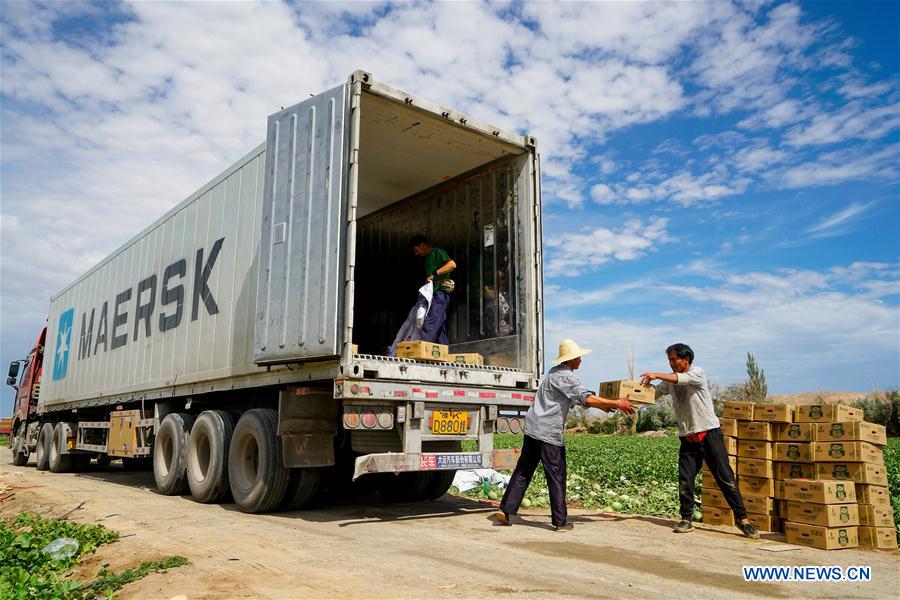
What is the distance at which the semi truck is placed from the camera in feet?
21.8

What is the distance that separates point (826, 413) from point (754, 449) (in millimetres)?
751

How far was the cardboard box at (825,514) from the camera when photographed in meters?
5.76

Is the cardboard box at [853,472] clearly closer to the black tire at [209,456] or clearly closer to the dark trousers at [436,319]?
the dark trousers at [436,319]

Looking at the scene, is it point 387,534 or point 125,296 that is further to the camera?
point 125,296

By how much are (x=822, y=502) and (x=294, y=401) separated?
16.7ft

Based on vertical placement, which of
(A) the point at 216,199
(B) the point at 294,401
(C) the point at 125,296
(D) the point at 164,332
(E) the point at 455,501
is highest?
(A) the point at 216,199

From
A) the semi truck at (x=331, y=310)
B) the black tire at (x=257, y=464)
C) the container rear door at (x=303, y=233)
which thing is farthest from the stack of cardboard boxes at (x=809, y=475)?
the black tire at (x=257, y=464)

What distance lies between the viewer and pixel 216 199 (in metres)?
9.30

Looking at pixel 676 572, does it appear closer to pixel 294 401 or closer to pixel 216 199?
pixel 294 401

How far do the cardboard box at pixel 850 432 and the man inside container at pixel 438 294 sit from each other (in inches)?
171

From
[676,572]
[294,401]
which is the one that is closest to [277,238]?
[294,401]

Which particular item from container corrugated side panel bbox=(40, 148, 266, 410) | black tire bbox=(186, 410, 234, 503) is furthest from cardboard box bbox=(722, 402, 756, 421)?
black tire bbox=(186, 410, 234, 503)

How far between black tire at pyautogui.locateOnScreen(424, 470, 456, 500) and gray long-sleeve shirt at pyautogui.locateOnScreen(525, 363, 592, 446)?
2.37 m

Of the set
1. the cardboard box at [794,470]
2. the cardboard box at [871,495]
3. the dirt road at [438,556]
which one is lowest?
the dirt road at [438,556]
